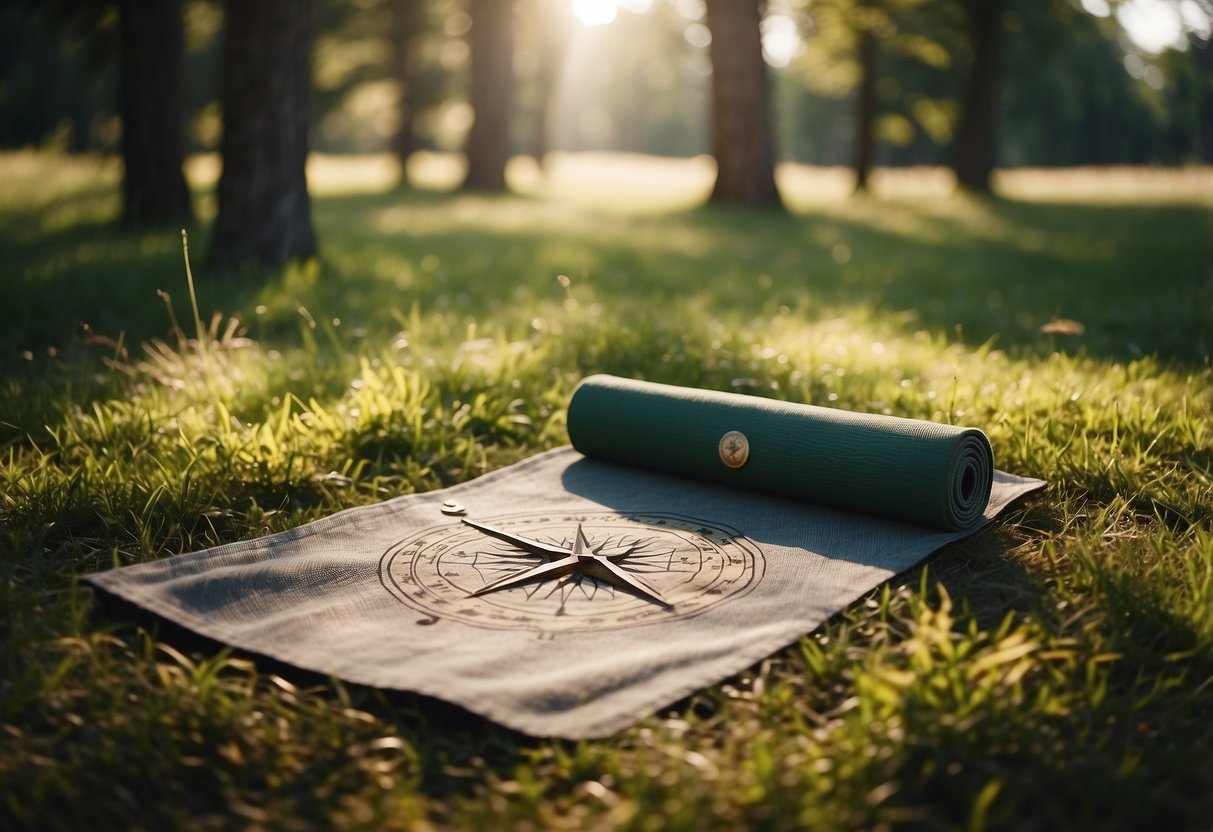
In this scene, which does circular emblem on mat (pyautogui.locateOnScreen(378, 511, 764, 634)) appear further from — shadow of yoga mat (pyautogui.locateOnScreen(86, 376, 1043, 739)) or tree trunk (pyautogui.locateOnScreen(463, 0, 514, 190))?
tree trunk (pyautogui.locateOnScreen(463, 0, 514, 190))

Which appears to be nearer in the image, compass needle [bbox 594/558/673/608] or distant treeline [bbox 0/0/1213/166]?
compass needle [bbox 594/558/673/608]

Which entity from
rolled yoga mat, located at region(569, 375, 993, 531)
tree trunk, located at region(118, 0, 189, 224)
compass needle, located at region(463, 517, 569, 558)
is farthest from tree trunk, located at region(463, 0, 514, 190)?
compass needle, located at region(463, 517, 569, 558)

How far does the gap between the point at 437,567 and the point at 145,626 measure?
80 centimetres

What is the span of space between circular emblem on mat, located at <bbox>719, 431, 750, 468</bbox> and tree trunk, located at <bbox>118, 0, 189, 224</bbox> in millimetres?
8761

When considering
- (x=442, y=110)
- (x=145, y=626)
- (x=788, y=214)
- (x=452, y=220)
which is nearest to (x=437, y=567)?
(x=145, y=626)

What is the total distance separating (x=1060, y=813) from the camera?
74.5 inches

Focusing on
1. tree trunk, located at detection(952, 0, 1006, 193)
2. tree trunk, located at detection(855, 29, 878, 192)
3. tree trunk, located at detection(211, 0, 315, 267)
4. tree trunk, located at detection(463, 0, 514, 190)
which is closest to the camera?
tree trunk, located at detection(211, 0, 315, 267)

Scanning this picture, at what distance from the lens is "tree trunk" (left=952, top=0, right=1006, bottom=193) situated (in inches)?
775

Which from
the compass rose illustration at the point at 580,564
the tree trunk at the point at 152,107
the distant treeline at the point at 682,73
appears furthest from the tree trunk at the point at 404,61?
the compass rose illustration at the point at 580,564

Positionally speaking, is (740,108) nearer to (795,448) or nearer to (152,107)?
(152,107)

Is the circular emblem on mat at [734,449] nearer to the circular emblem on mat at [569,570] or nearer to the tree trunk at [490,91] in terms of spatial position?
the circular emblem on mat at [569,570]

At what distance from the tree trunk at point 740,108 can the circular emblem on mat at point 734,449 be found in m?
11.5

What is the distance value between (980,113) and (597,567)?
772 inches

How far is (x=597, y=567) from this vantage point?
2.95 metres
